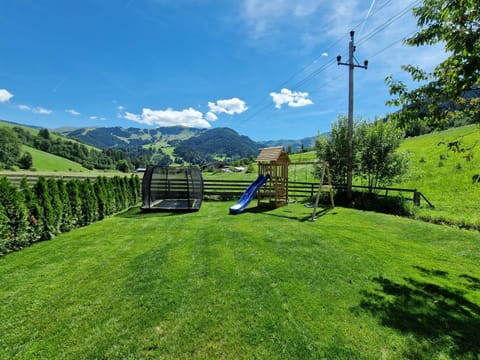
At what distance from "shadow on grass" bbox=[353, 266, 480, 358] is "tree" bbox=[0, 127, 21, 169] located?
76.0 m

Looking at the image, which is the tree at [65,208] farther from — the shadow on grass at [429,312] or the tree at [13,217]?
the shadow on grass at [429,312]

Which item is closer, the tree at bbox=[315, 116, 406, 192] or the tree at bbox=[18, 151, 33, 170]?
the tree at bbox=[315, 116, 406, 192]

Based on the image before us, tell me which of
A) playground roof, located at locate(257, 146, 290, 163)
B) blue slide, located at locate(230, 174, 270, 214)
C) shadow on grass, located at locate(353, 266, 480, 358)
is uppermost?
playground roof, located at locate(257, 146, 290, 163)

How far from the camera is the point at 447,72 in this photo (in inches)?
125

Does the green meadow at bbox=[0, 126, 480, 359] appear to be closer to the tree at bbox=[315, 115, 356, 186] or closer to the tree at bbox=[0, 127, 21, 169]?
the tree at bbox=[315, 115, 356, 186]

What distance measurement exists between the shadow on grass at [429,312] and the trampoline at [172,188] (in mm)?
8371

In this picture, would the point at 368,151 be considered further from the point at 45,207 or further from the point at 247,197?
the point at 45,207

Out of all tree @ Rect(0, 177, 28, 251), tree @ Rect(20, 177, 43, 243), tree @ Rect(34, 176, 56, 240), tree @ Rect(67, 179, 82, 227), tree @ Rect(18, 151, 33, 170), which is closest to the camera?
tree @ Rect(0, 177, 28, 251)

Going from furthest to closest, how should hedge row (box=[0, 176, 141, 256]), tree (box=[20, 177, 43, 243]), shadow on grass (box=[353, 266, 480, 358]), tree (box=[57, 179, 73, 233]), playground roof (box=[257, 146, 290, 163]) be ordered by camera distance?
1. playground roof (box=[257, 146, 290, 163])
2. tree (box=[57, 179, 73, 233])
3. tree (box=[20, 177, 43, 243])
4. hedge row (box=[0, 176, 141, 256])
5. shadow on grass (box=[353, 266, 480, 358])

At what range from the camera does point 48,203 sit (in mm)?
5766

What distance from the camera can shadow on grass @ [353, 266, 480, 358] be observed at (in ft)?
7.70

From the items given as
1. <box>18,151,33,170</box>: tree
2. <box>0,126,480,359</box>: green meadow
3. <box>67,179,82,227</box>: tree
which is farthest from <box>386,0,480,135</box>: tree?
<box>18,151,33,170</box>: tree

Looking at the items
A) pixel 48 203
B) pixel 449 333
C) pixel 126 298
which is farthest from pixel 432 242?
pixel 48 203

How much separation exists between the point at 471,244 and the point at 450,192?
287 inches
